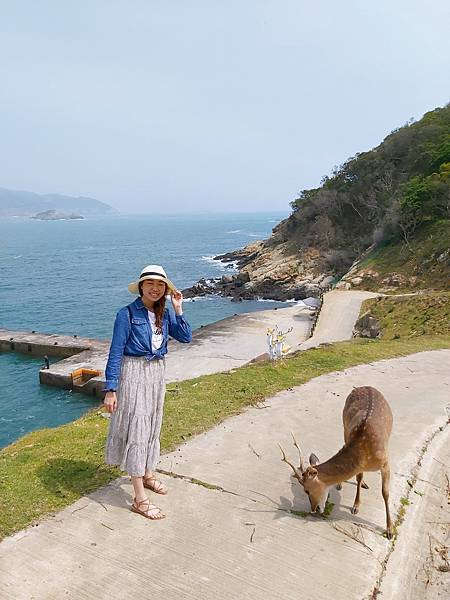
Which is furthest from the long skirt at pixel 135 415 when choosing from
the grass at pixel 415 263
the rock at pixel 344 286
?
the rock at pixel 344 286

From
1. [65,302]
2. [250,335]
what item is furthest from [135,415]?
[65,302]

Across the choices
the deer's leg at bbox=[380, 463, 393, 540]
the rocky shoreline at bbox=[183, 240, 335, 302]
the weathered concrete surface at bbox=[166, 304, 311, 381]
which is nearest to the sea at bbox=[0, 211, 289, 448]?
the rocky shoreline at bbox=[183, 240, 335, 302]

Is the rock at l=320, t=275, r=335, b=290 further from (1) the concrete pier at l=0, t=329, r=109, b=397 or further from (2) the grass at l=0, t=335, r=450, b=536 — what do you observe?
(2) the grass at l=0, t=335, r=450, b=536

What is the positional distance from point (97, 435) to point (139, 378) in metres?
2.62

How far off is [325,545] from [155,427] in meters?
1.94

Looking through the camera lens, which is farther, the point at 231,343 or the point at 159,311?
the point at 231,343

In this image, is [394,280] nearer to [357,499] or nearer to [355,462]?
[357,499]

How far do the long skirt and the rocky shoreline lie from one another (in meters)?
41.8

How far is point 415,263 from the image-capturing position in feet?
114

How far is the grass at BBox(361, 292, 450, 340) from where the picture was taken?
1772 centimetres

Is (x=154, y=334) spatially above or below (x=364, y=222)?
below

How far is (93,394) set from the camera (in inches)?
993

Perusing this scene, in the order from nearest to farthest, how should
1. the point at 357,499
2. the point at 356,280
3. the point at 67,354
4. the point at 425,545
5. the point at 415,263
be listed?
the point at 425,545 < the point at 357,499 < the point at 67,354 < the point at 415,263 < the point at 356,280

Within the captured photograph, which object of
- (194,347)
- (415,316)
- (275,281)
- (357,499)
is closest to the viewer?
(357,499)
